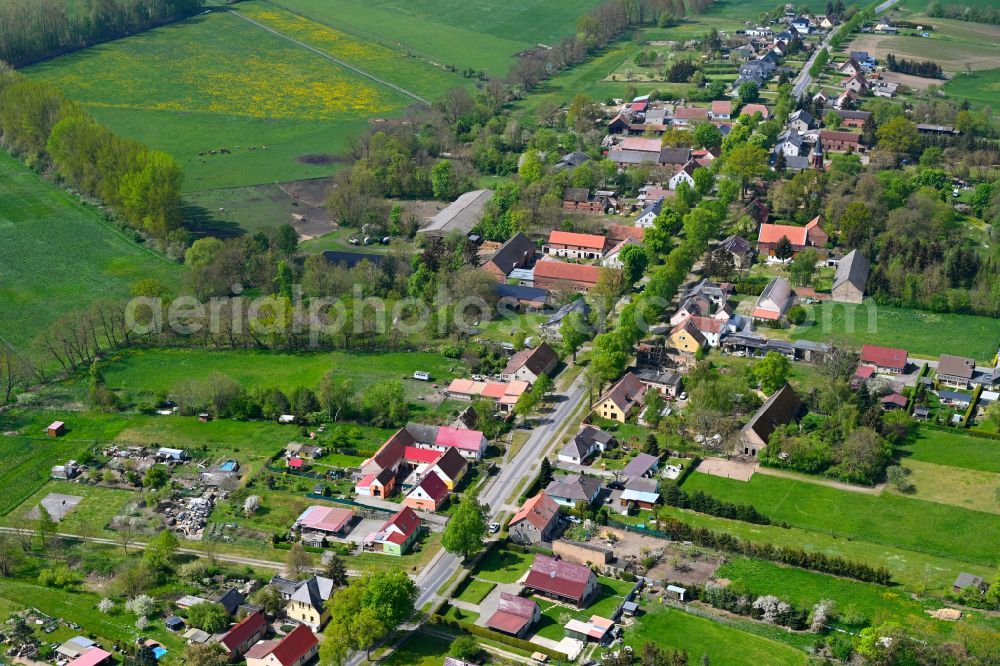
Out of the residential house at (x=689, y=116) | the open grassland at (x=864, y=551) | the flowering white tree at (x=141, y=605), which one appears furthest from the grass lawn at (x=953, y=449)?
the residential house at (x=689, y=116)

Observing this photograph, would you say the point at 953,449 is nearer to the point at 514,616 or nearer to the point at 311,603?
the point at 514,616

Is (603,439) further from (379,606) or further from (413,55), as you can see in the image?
(413,55)

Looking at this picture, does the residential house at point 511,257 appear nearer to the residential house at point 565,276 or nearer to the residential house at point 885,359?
the residential house at point 565,276

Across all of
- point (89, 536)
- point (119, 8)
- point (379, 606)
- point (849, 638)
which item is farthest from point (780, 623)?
point (119, 8)

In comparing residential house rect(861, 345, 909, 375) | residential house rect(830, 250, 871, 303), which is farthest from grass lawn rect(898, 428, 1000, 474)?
residential house rect(830, 250, 871, 303)

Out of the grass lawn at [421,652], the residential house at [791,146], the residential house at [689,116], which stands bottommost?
the grass lawn at [421,652]

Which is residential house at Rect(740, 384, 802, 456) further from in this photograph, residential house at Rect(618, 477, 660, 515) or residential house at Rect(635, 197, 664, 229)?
residential house at Rect(635, 197, 664, 229)
